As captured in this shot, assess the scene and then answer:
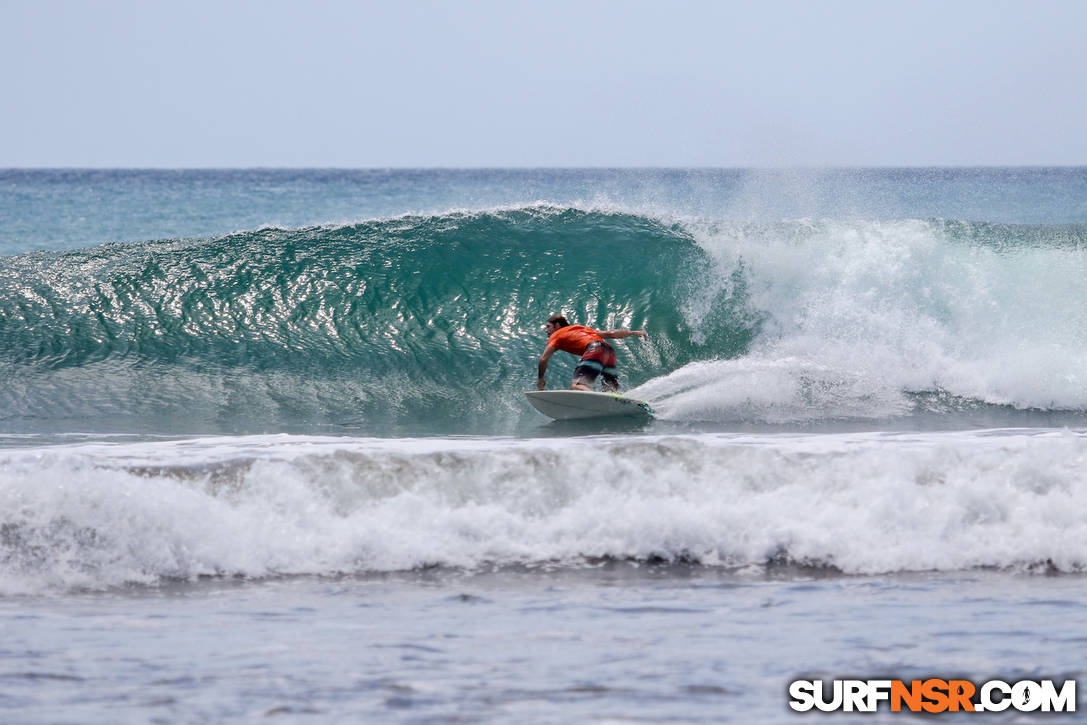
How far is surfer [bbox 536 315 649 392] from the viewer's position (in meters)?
10.0

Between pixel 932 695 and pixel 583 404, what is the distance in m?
5.90

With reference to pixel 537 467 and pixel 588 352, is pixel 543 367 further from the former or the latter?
pixel 537 467

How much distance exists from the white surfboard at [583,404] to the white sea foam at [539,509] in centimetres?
212

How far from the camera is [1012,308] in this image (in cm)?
1248

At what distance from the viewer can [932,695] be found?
3.87m

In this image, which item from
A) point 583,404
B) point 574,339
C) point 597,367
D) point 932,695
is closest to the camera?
point 932,695

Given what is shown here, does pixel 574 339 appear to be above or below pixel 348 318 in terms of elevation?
below

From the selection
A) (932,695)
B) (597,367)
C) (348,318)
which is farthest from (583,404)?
(932,695)

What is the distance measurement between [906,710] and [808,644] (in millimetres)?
792

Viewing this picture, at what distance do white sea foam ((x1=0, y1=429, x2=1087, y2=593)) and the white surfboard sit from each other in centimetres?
212

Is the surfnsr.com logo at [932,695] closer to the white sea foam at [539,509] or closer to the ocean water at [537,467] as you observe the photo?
the ocean water at [537,467]

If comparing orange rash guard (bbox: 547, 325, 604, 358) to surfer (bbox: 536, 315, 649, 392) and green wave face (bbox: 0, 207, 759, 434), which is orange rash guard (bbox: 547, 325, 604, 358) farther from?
green wave face (bbox: 0, 207, 759, 434)

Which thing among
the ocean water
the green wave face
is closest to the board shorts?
the ocean water

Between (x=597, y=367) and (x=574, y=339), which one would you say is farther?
(x=574, y=339)
